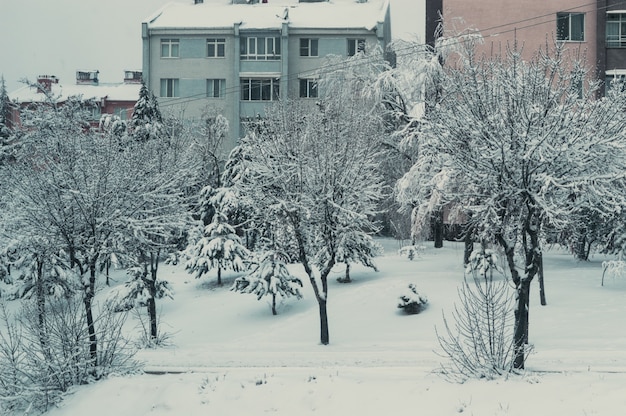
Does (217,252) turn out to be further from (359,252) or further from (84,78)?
(84,78)

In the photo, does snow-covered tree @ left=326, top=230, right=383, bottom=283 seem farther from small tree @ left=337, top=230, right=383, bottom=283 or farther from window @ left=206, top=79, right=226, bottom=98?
window @ left=206, top=79, right=226, bottom=98

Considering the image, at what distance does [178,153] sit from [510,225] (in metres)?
17.2

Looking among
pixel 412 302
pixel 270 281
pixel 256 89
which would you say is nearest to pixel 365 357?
pixel 412 302

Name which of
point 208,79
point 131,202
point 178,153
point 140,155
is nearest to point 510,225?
point 131,202

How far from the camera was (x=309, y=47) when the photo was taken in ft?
163

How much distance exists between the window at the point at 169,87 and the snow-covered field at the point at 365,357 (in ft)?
72.1

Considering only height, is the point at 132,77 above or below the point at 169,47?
below

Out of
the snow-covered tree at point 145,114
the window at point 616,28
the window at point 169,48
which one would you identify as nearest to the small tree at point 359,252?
the snow-covered tree at point 145,114

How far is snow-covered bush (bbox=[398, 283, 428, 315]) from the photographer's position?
2241cm

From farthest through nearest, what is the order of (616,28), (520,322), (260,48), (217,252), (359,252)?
(260,48) < (616,28) < (217,252) < (359,252) < (520,322)

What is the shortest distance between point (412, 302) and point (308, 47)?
3152 centimetres

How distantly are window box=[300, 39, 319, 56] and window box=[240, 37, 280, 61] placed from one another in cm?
184

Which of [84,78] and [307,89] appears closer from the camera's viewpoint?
[307,89]

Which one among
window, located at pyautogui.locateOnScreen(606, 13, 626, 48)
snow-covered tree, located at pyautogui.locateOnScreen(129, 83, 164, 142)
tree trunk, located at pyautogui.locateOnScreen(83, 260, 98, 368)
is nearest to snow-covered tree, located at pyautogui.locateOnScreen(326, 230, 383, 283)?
tree trunk, located at pyautogui.locateOnScreen(83, 260, 98, 368)
